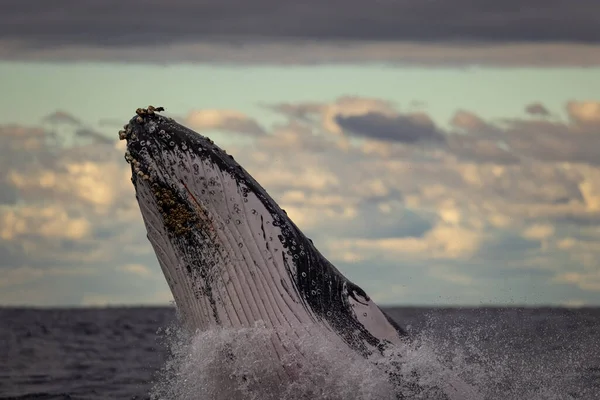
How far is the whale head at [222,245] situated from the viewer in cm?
939

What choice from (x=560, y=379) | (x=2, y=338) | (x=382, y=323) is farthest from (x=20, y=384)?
(x=2, y=338)

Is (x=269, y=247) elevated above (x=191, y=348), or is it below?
above

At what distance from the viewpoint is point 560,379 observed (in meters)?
13.5

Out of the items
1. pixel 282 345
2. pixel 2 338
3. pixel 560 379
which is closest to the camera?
pixel 282 345

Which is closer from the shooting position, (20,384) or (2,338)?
(20,384)

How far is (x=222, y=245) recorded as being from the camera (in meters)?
9.41

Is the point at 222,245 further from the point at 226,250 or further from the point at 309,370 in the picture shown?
the point at 309,370

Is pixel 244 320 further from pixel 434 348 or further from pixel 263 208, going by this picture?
pixel 434 348

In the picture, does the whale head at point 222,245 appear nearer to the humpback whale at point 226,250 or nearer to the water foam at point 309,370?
the humpback whale at point 226,250

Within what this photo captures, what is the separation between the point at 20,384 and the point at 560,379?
498 inches

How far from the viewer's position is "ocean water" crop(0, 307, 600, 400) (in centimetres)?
947

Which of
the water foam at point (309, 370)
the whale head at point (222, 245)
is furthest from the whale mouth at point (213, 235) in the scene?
the water foam at point (309, 370)

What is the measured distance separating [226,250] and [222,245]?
6cm

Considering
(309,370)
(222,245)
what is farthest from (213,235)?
(309,370)
